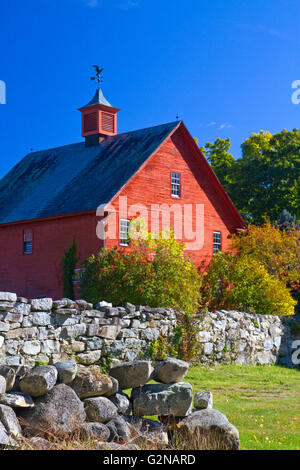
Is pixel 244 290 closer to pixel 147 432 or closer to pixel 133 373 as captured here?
pixel 133 373

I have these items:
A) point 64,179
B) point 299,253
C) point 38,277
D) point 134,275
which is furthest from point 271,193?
point 134,275

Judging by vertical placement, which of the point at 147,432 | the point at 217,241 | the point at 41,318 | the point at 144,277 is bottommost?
the point at 147,432

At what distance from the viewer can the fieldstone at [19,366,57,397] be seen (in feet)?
30.2

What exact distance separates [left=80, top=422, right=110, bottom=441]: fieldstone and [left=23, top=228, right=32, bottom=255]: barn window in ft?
65.2

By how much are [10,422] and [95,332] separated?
20.4 feet

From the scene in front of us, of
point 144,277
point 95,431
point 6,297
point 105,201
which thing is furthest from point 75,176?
point 95,431

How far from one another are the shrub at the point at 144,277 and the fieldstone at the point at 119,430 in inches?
369

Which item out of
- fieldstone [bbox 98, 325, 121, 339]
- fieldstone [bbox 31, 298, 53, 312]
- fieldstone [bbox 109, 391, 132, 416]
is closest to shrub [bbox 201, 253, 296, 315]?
fieldstone [bbox 98, 325, 121, 339]

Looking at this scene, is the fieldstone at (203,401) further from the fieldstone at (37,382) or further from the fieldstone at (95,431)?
the fieldstone at (37,382)

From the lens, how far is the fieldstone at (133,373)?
10328mm

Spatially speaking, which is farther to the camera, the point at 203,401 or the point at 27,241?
the point at 27,241

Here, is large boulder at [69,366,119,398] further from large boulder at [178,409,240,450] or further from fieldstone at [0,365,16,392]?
large boulder at [178,409,240,450]

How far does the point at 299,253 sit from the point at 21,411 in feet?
70.1

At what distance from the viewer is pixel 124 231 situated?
83.6ft
